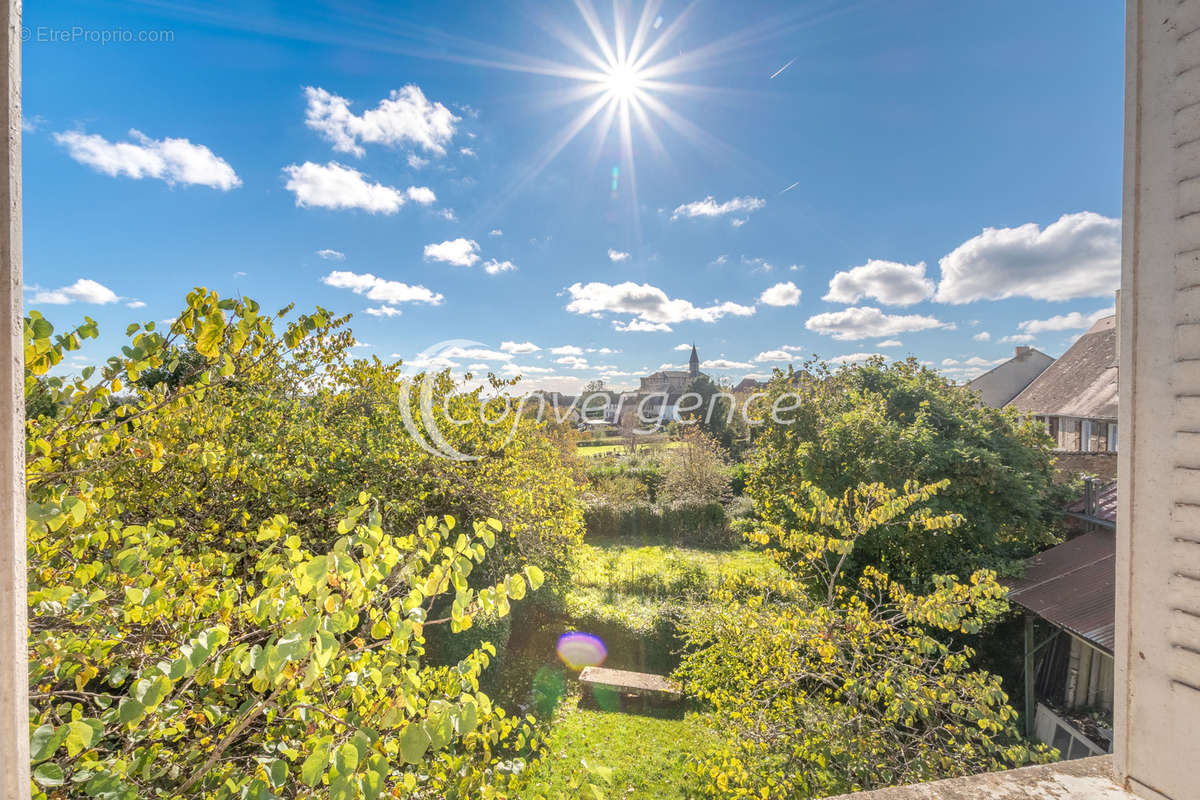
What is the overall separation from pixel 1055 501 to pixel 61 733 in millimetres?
10579

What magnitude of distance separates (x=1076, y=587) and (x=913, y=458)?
7.33 feet

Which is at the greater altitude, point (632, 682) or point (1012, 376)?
point (1012, 376)

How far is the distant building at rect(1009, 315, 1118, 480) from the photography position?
36.6 feet

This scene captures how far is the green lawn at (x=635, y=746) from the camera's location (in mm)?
4832

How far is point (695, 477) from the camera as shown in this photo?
13.7m

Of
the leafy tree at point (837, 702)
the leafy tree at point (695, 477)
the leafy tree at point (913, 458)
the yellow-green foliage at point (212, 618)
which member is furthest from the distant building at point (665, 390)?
the yellow-green foliage at point (212, 618)

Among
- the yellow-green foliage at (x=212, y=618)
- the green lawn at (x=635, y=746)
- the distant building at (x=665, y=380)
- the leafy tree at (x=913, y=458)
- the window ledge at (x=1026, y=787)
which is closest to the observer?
the yellow-green foliage at (x=212, y=618)

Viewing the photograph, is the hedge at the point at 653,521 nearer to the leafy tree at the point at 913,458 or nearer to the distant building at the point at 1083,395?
the leafy tree at the point at 913,458

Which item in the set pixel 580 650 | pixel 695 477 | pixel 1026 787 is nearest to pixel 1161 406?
pixel 1026 787

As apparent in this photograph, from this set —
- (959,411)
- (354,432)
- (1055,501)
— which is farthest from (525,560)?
(1055,501)

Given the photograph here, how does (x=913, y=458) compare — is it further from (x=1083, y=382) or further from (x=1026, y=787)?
(x=1083, y=382)

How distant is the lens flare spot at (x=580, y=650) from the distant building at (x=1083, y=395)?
35.1 feet

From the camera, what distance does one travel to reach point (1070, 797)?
110 cm

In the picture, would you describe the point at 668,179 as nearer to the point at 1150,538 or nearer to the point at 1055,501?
the point at 1150,538
